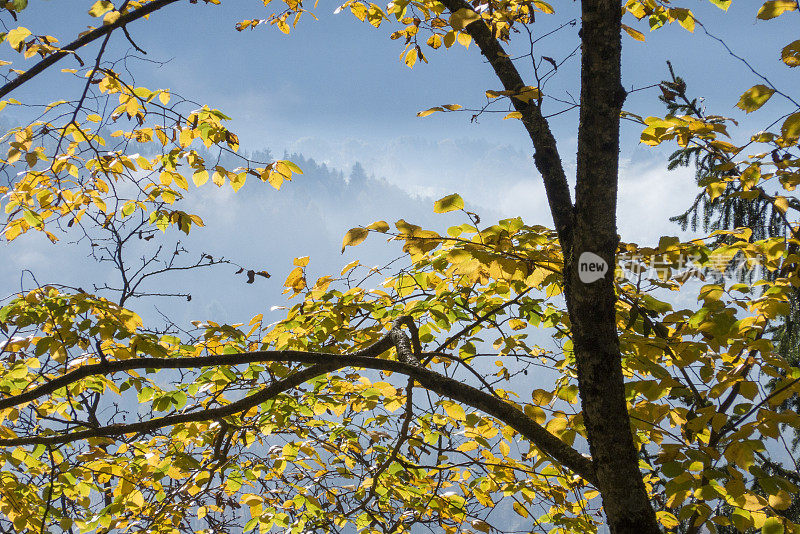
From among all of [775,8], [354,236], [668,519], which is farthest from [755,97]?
[668,519]

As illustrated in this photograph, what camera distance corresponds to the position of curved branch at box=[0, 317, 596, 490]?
1857mm

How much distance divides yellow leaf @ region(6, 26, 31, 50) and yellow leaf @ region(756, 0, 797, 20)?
124 inches

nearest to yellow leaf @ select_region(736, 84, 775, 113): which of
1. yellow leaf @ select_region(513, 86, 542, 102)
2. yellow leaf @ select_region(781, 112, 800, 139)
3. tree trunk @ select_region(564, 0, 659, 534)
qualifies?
yellow leaf @ select_region(781, 112, 800, 139)

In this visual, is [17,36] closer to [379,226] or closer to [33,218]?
[33,218]

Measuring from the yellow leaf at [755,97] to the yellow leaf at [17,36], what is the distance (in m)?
3.18

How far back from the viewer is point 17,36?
93.5 inches

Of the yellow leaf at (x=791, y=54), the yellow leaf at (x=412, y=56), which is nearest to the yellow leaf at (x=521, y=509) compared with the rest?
the yellow leaf at (x=791, y=54)

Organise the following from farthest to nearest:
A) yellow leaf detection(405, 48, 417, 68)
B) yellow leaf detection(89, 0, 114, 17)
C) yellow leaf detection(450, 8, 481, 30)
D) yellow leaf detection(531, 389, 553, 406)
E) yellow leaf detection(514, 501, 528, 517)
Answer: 1. yellow leaf detection(405, 48, 417, 68)
2. yellow leaf detection(514, 501, 528, 517)
3. yellow leaf detection(531, 389, 553, 406)
4. yellow leaf detection(89, 0, 114, 17)
5. yellow leaf detection(450, 8, 481, 30)

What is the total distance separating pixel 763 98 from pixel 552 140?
34.2 inches

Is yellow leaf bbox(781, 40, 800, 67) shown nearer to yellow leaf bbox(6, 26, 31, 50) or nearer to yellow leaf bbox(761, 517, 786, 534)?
yellow leaf bbox(761, 517, 786, 534)

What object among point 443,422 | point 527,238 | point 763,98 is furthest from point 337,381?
point 763,98

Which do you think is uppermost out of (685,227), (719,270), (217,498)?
(685,227)

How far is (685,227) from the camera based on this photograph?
8016 mm

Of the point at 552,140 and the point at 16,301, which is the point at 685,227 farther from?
the point at 16,301
